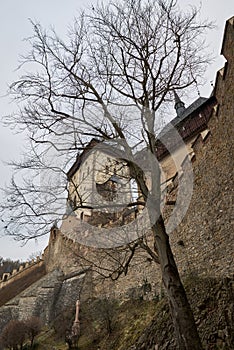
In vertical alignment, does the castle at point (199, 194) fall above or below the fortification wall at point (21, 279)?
below

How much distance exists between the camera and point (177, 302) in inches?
185

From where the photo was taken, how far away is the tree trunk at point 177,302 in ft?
14.4

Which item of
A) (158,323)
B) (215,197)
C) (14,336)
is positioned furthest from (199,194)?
(14,336)

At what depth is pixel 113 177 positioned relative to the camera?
7.25 metres

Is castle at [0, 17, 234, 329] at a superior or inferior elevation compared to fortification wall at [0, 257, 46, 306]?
inferior

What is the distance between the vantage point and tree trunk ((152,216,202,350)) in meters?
4.40

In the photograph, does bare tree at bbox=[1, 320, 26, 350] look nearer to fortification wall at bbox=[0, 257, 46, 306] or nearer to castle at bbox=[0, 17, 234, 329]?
castle at bbox=[0, 17, 234, 329]

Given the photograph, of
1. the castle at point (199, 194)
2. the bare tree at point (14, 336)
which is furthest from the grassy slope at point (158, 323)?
the bare tree at point (14, 336)

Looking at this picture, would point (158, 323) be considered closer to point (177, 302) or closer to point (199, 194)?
point (177, 302)

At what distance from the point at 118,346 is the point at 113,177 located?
503 cm

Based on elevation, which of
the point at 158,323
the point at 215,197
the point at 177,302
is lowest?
the point at 158,323

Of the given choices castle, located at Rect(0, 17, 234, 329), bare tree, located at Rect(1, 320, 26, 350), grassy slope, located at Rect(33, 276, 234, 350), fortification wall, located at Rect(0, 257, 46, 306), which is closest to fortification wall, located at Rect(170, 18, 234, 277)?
castle, located at Rect(0, 17, 234, 329)

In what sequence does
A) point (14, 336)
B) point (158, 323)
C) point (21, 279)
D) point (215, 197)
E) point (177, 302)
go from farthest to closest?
point (21, 279)
point (14, 336)
point (215, 197)
point (158, 323)
point (177, 302)

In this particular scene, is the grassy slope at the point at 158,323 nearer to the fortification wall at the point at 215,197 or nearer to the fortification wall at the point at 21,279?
the fortification wall at the point at 215,197
